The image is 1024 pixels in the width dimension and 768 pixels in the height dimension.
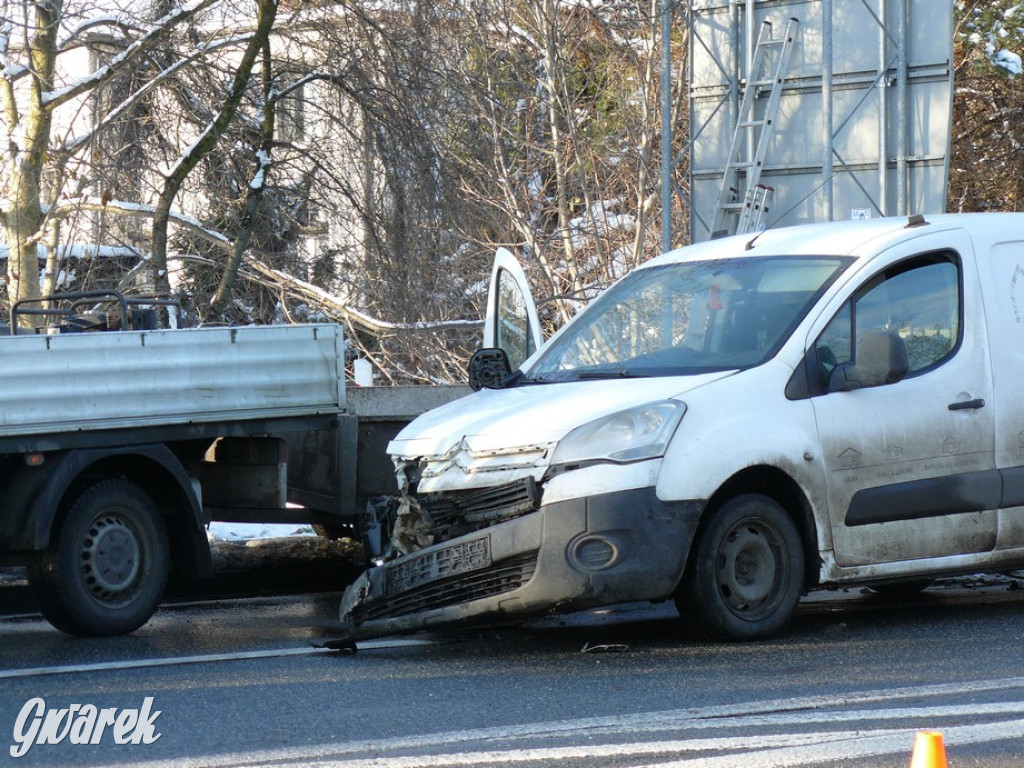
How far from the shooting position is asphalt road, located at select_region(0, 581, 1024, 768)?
451cm

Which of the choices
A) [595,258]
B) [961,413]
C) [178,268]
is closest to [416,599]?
[961,413]

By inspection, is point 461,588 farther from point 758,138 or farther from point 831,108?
point 758,138

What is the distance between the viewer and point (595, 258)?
22.3 m

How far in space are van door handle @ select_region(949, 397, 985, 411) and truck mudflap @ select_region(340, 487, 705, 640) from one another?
1527mm

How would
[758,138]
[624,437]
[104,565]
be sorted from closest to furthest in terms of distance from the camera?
[624,437] < [104,565] < [758,138]

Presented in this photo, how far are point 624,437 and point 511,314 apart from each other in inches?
115

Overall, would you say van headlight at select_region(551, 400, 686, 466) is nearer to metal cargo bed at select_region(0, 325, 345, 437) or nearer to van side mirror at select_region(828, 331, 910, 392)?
van side mirror at select_region(828, 331, 910, 392)

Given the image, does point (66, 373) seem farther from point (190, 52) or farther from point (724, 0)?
point (724, 0)

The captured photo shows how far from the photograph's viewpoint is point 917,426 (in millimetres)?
6703

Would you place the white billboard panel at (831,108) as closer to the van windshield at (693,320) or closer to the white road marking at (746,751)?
the van windshield at (693,320)

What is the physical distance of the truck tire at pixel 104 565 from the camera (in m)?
7.06

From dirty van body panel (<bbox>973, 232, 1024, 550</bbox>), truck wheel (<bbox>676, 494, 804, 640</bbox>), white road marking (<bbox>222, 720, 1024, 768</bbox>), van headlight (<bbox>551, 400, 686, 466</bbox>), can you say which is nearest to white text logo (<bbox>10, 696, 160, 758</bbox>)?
white road marking (<bbox>222, 720, 1024, 768</bbox>)

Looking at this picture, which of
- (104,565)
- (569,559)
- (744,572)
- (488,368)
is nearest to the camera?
(569,559)

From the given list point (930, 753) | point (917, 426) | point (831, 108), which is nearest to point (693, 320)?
point (917, 426)
